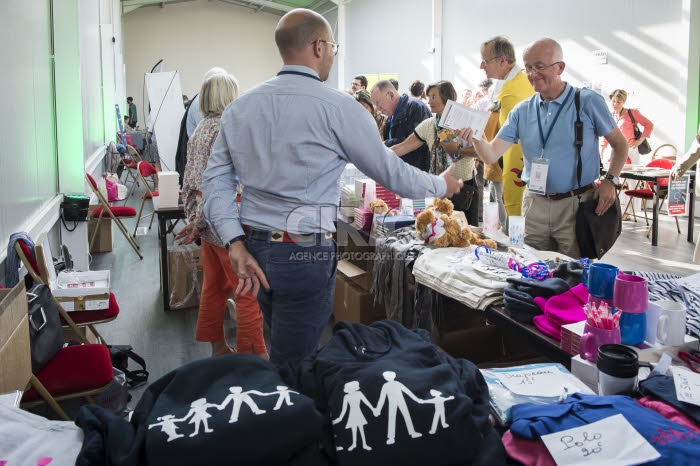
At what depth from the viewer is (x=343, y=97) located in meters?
1.77

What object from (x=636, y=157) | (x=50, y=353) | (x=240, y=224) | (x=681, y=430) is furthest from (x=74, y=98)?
(x=636, y=157)

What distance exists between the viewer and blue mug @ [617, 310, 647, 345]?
157 cm

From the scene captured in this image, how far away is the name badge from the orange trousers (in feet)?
4.88

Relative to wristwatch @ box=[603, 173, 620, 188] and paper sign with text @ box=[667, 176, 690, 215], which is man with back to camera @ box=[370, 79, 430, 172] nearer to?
wristwatch @ box=[603, 173, 620, 188]

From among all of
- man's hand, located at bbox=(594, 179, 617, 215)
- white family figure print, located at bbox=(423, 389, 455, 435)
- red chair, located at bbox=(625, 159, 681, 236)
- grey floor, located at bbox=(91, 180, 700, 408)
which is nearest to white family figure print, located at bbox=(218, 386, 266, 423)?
white family figure print, located at bbox=(423, 389, 455, 435)

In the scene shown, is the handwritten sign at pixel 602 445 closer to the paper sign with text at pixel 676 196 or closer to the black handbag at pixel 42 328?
the black handbag at pixel 42 328

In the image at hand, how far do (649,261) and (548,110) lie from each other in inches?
134

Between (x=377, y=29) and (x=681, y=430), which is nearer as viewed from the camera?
(x=681, y=430)

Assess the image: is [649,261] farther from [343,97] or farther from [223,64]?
[223,64]

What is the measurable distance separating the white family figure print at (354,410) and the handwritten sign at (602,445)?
0.34 m

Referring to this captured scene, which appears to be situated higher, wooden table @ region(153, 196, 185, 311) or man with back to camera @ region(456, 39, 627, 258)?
man with back to camera @ region(456, 39, 627, 258)

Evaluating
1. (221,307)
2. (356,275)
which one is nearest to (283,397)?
(221,307)

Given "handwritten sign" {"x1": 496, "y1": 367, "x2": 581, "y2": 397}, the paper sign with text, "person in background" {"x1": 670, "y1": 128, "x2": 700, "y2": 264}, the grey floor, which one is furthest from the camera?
the paper sign with text

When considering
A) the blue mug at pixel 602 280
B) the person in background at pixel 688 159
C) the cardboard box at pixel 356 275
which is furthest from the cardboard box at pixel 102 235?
the person in background at pixel 688 159
